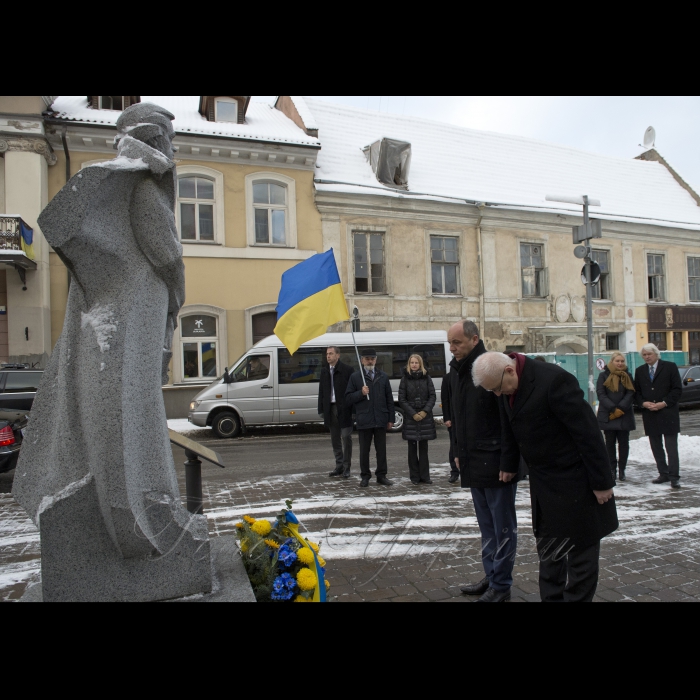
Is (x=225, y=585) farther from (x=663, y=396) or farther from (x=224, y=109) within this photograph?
(x=224, y=109)

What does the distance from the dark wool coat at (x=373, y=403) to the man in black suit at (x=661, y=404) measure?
11.1 feet

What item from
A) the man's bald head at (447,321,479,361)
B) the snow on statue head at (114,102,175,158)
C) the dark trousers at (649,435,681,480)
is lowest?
the dark trousers at (649,435,681,480)

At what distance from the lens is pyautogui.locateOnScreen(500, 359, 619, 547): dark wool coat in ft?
10.2

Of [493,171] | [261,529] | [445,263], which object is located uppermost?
[493,171]

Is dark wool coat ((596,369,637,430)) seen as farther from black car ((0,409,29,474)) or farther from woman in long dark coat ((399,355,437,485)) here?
black car ((0,409,29,474))

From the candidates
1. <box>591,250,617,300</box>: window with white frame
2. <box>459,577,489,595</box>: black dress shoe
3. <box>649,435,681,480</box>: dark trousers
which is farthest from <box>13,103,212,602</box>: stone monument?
<box>591,250,617,300</box>: window with white frame

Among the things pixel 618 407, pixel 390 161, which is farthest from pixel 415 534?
pixel 390 161

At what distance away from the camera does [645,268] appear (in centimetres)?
2500

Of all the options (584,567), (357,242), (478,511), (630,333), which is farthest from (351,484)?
(630,333)

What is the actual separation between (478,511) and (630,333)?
2318 centimetres

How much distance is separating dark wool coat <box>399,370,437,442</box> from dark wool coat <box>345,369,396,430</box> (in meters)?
0.22

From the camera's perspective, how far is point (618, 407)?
26.1 ft

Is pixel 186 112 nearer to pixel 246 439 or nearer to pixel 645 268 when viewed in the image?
pixel 246 439

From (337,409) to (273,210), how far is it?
12.2 metres
